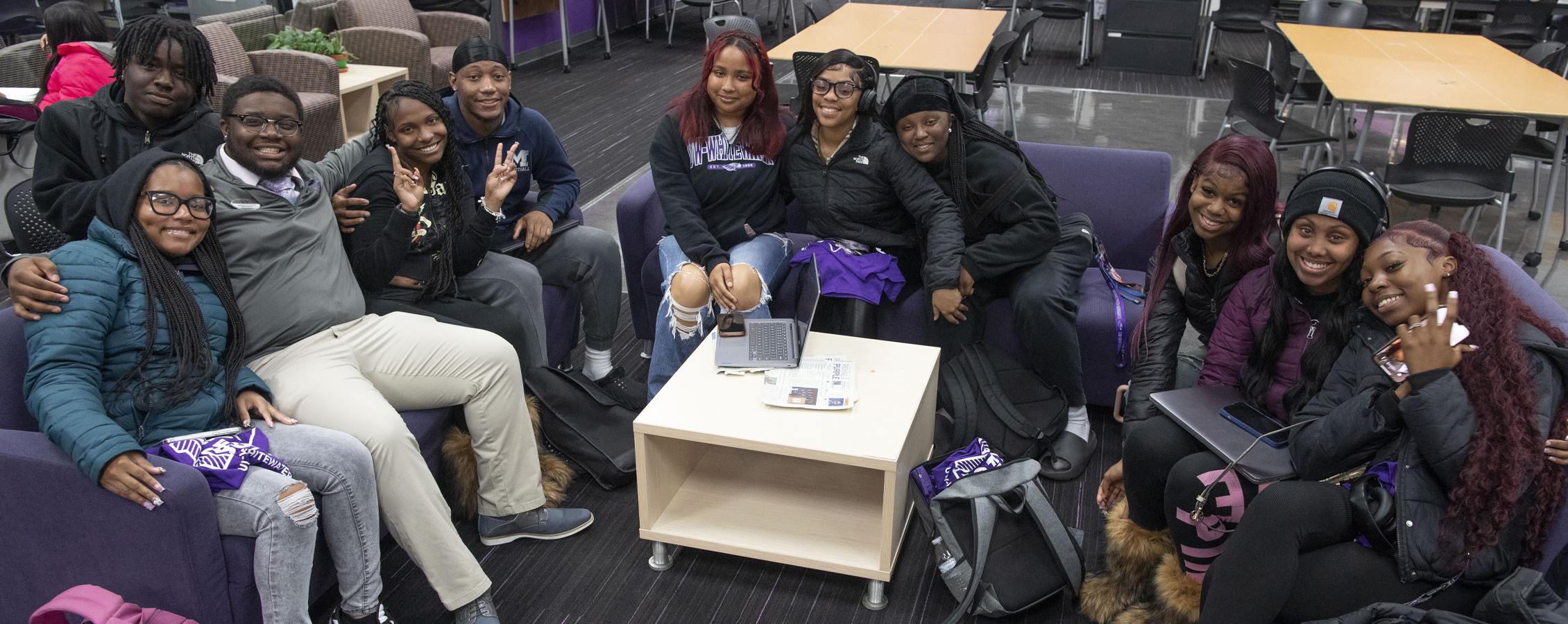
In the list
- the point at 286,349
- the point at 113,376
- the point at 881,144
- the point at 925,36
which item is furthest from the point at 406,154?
the point at 925,36

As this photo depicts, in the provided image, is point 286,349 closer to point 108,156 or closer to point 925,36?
point 108,156

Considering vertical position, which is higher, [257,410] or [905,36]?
[905,36]

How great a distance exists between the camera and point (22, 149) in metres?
4.24

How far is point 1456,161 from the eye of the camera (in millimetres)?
4305

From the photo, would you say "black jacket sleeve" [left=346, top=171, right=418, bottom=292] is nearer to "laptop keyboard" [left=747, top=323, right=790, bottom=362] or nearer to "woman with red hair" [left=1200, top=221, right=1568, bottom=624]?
"laptop keyboard" [left=747, top=323, right=790, bottom=362]

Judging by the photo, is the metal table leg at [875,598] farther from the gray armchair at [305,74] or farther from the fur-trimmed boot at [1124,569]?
the gray armchair at [305,74]

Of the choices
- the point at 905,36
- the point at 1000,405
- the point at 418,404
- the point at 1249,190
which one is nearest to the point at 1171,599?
the point at 1000,405

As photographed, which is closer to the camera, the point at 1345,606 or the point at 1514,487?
the point at 1514,487

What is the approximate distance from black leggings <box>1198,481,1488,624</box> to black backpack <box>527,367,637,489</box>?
5.26 ft

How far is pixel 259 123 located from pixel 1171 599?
2.42m

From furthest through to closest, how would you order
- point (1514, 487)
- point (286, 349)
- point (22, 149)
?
point (22, 149), point (286, 349), point (1514, 487)

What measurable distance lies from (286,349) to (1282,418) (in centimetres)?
237

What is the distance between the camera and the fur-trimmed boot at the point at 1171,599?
218cm

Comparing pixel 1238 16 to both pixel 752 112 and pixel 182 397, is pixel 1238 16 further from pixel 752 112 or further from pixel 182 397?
pixel 182 397
